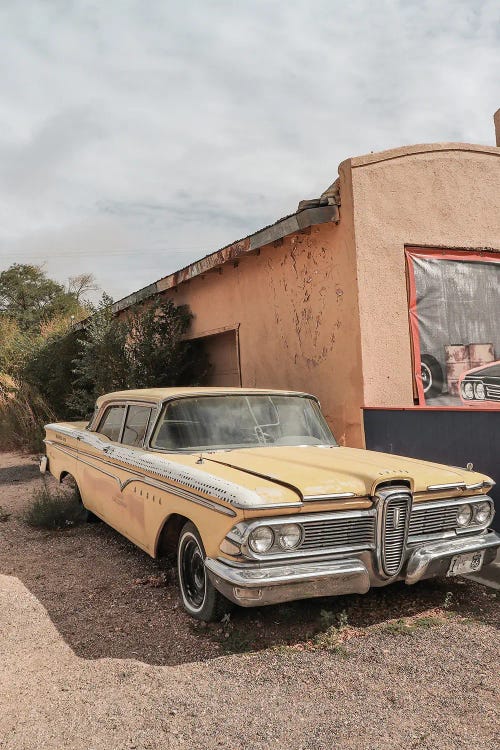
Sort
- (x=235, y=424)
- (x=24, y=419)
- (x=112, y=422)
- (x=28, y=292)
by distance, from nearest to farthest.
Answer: (x=235, y=424), (x=112, y=422), (x=24, y=419), (x=28, y=292)

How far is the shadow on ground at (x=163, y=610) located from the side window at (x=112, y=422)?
1.00 m

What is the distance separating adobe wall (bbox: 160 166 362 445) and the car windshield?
6.60 feet

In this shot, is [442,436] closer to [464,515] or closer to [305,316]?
[464,515]

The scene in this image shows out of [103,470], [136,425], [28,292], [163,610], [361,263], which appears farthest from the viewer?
[28,292]

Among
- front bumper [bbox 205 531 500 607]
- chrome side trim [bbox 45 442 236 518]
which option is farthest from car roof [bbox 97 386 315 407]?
front bumper [bbox 205 531 500 607]

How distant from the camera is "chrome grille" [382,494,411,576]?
3479mm

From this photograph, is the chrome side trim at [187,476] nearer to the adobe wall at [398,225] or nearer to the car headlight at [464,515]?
the car headlight at [464,515]

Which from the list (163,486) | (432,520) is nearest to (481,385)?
(432,520)

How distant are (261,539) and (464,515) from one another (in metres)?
1.44

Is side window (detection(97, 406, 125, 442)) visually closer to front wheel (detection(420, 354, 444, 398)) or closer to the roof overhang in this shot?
the roof overhang

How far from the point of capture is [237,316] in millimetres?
9055

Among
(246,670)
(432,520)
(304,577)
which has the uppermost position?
(432,520)

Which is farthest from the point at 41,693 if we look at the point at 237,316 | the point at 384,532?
the point at 237,316

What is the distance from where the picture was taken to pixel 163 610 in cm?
392
